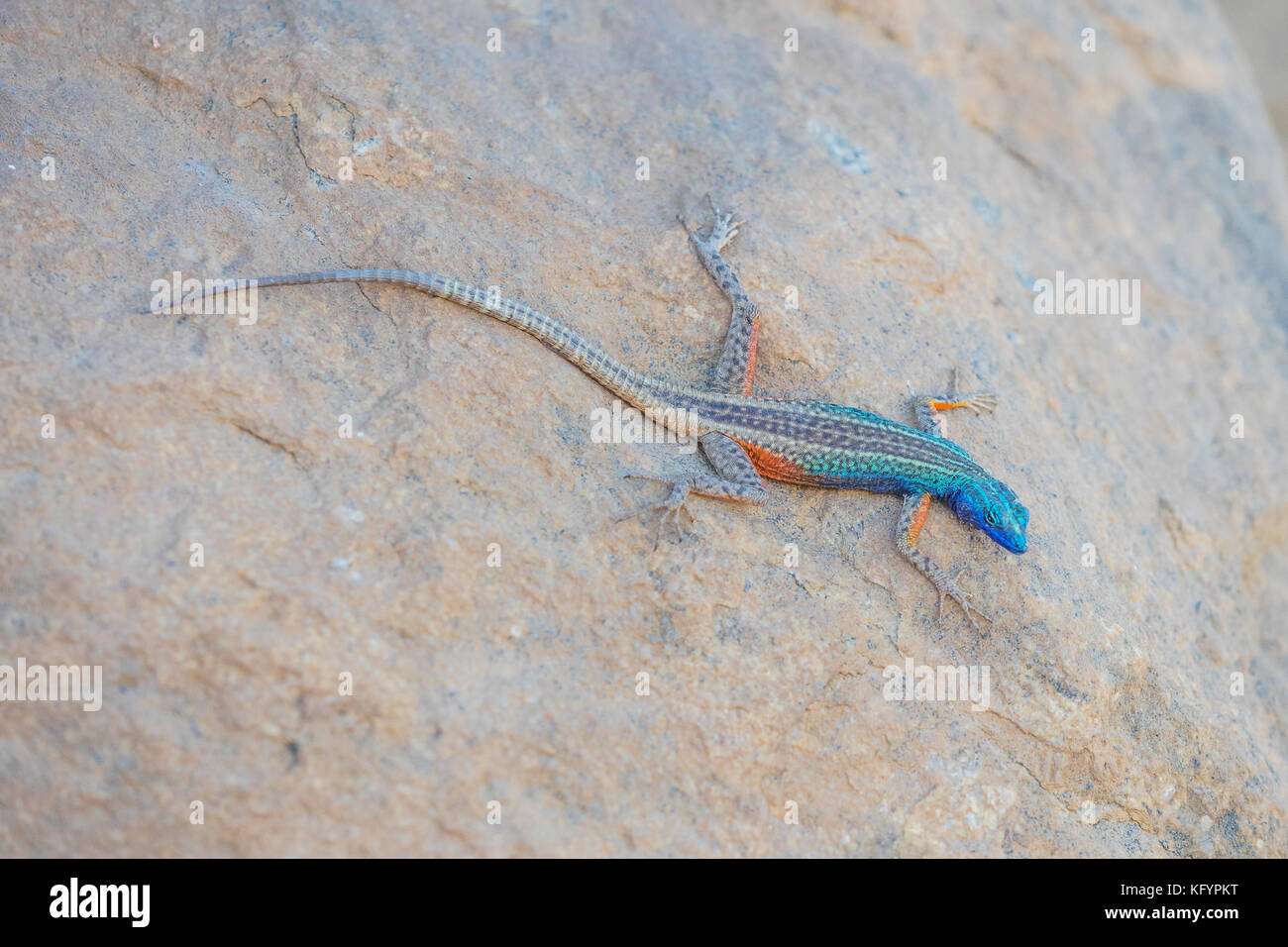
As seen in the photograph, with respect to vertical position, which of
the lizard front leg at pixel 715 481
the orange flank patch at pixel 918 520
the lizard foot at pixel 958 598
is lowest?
the lizard foot at pixel 958 598

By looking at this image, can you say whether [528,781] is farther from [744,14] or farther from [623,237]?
[744,14]

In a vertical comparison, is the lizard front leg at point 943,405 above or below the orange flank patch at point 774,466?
above

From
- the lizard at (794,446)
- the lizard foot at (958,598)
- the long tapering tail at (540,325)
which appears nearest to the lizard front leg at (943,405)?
the lizard at (794,446)

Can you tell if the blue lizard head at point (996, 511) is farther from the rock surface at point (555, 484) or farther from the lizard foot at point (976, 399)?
the lizard foot at point (976, 399)

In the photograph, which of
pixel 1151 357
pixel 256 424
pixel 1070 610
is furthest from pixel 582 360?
pixel 1151 357

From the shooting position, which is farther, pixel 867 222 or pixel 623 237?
pixel 867 222

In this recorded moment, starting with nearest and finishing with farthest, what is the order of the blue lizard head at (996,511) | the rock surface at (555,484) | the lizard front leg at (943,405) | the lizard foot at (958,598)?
the rock surface at (555,484) < the lizard foot at (958,598) < the blue lizard head at (996,511) < the lizard front leg at (943,405)
